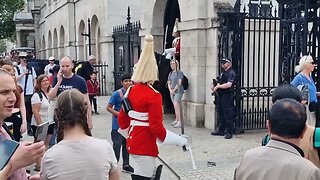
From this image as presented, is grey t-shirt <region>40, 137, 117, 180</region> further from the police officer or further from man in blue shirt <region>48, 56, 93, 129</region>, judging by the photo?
the police officer

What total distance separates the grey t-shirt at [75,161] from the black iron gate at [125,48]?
1202 cm

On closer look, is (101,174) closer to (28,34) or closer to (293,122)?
(293,122)

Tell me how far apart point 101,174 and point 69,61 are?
3.86m

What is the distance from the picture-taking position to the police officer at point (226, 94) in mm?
8961

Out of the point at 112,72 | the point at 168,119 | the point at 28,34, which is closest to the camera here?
the point at 168,119

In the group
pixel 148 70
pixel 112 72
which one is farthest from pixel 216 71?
pixel 112 72

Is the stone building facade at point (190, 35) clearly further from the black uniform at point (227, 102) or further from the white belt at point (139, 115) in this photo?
the white belt at point (139, 115)

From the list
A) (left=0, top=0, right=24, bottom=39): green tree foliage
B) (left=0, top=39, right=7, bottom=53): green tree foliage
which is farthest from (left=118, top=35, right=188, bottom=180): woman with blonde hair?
(left=0, top=39, right=7, bottom=53): green tree foliage

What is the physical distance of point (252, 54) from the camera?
9.92 meters

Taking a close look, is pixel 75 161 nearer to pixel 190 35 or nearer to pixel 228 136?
pixel 228 136

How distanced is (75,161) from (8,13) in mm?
52181

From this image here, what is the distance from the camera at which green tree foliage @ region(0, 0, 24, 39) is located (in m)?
49.5

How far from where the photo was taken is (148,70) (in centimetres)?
454

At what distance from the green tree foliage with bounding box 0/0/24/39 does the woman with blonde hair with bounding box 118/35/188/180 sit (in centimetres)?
4847
